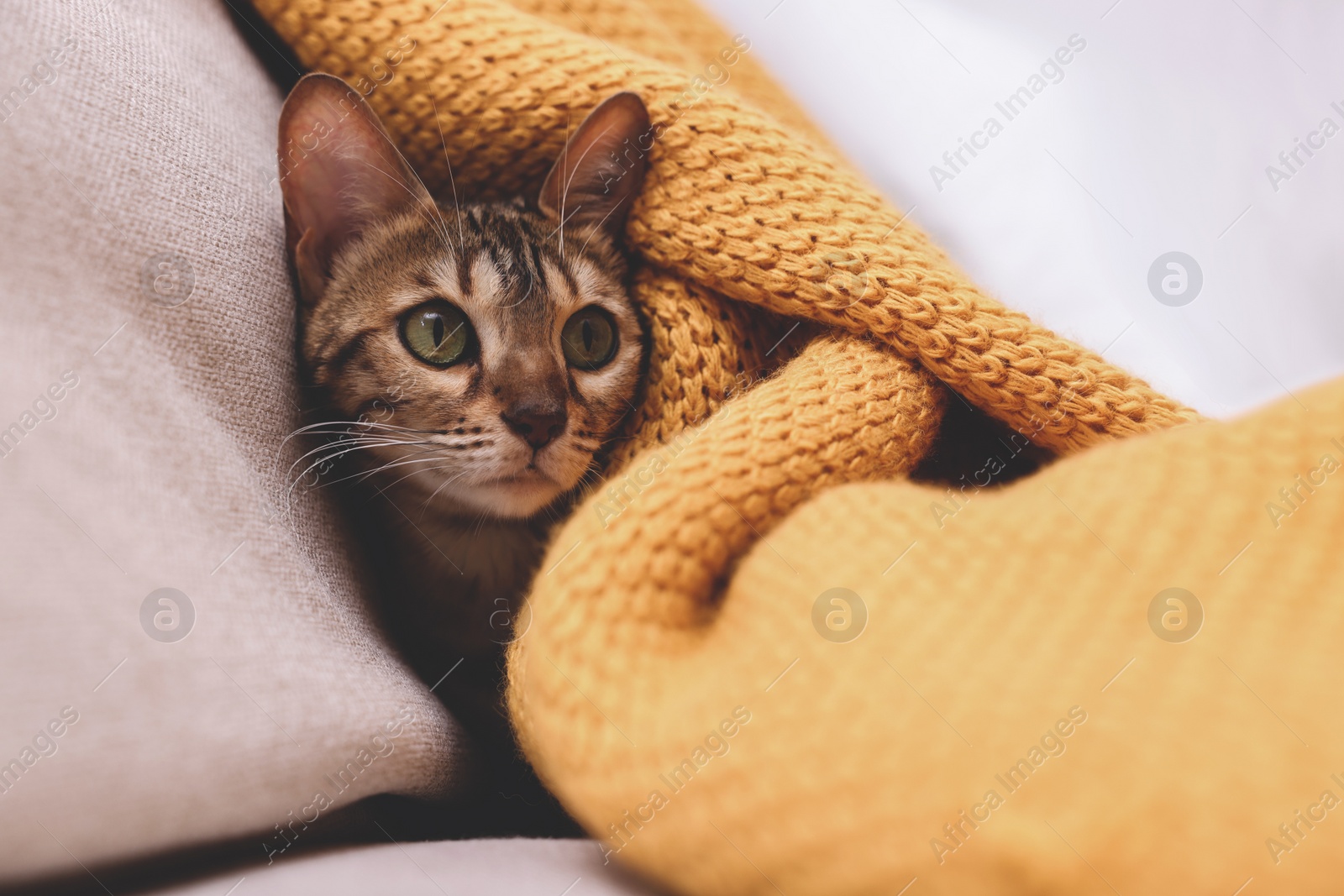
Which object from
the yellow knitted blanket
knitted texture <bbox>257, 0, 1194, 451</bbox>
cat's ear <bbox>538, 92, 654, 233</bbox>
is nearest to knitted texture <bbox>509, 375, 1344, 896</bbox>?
the yellow knitted blanket

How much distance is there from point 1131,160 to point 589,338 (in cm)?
83

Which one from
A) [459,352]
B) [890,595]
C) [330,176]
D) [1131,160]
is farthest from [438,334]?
[1131,160]

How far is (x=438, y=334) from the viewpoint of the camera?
920mm

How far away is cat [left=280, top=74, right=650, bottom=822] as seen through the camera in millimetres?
876

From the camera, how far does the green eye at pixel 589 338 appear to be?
98 cm

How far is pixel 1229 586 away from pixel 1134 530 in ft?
0.23

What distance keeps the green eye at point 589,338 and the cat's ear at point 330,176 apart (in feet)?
0.77

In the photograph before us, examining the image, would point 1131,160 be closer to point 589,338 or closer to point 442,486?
point 589,338

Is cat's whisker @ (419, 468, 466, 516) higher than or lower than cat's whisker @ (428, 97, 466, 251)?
lower

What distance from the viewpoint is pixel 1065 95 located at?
1.18 meters

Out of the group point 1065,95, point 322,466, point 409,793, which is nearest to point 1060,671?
point 409,793

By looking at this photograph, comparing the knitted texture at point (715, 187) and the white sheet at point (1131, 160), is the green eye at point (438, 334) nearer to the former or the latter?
the knitted texture at point (715, 187)

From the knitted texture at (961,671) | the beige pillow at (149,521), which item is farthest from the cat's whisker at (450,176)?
the knitted texture at (961,671)

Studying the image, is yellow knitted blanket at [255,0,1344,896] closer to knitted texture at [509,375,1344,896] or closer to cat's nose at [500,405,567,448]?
knitted texture at [509,375,1344,896]
